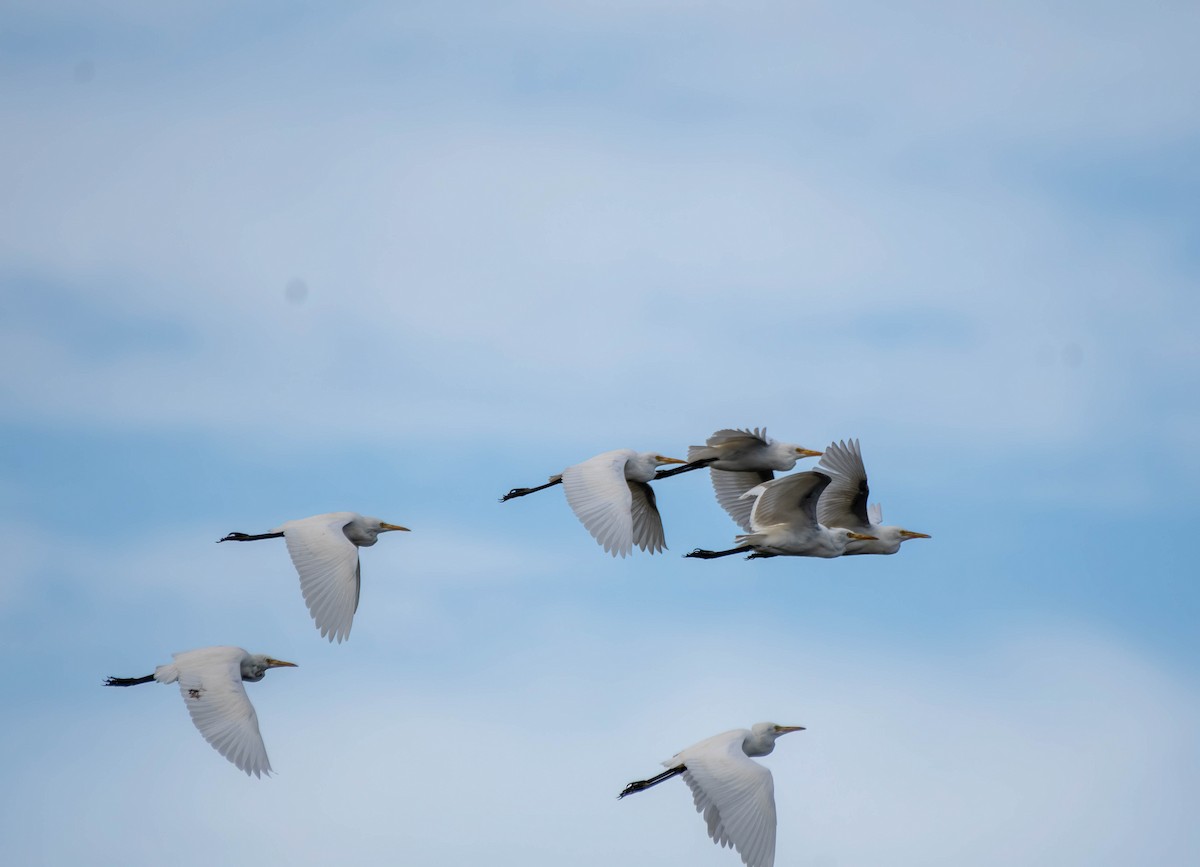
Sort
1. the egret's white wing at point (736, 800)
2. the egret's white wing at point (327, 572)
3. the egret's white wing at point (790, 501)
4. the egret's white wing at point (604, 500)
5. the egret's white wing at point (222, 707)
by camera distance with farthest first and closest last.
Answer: the egret's white wing at point (790, 501) → the egret's white wing at point (604, 500) → the egret's white wing at point (327, 572) → the egret's white wing at point (222, 707) → the egret's white wing at point (736, 800)

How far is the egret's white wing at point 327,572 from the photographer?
68.3 feet

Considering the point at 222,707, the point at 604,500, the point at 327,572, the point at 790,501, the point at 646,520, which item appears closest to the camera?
the point at 222,707

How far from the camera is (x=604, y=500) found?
2202 cm

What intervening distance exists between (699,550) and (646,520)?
1450mm

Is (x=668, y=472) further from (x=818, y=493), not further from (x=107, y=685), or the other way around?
(x=107, y=685)

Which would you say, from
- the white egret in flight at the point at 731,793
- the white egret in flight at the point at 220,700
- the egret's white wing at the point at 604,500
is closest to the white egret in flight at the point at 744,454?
the egret's white wing at the point at 604,500

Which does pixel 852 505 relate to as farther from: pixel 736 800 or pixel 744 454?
pixel 736 800

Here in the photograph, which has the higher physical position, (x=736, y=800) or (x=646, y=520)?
(x=646, y=520)

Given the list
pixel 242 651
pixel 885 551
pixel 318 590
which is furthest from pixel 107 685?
pixel 885 551

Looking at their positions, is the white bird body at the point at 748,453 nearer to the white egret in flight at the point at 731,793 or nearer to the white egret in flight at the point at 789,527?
the white egret in flight at the point at 789,527

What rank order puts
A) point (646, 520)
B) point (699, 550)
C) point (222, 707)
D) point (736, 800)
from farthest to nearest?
point (646, 520)
point (699, 550)
point (222, 707)
point (736, 800)

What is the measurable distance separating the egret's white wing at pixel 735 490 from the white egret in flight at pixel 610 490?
1301 mm

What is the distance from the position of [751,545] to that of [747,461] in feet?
5.13

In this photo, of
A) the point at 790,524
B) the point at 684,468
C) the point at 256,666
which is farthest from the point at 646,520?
the point at 256,666
